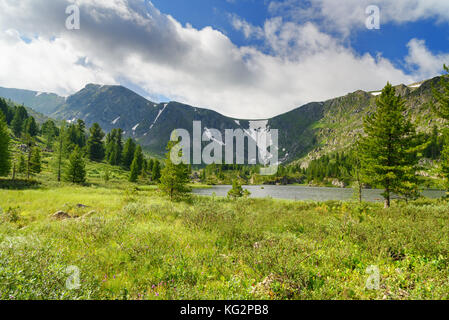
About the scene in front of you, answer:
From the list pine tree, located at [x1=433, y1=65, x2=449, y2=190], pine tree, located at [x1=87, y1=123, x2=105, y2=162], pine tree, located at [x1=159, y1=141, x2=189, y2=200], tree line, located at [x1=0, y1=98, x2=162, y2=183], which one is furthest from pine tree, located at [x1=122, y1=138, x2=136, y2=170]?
pine tree, located at [x1=433, y1=65, x2=449, y2=190]

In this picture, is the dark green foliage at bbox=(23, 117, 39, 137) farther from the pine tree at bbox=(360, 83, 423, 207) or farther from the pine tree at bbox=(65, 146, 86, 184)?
the pine tree at bbox=(360, 83, 423, 207)

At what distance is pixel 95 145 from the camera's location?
7812cm

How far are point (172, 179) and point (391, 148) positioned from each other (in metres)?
24.2

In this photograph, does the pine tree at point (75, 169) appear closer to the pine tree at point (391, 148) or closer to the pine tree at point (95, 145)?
the pine tree at point (95, 145)

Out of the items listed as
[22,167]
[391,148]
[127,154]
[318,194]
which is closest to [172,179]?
[391,148]

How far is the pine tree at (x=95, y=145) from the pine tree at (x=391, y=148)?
87.6m

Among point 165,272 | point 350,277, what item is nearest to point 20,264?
point 165,272

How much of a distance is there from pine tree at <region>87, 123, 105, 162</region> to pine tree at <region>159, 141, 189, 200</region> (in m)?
69.4

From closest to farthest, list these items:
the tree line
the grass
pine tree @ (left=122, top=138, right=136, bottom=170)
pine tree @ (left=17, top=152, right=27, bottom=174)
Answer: the grass, pine tree @ (left=17, top=152, right=27, bottom=174), the tree line, pine tree @ (left=122, top=138, right=136, bottom=170)

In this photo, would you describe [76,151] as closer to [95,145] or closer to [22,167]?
[22,167]

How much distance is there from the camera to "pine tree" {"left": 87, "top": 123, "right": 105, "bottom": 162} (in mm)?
76938

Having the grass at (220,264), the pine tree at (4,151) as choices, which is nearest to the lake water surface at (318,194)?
the grass at (220,264)
